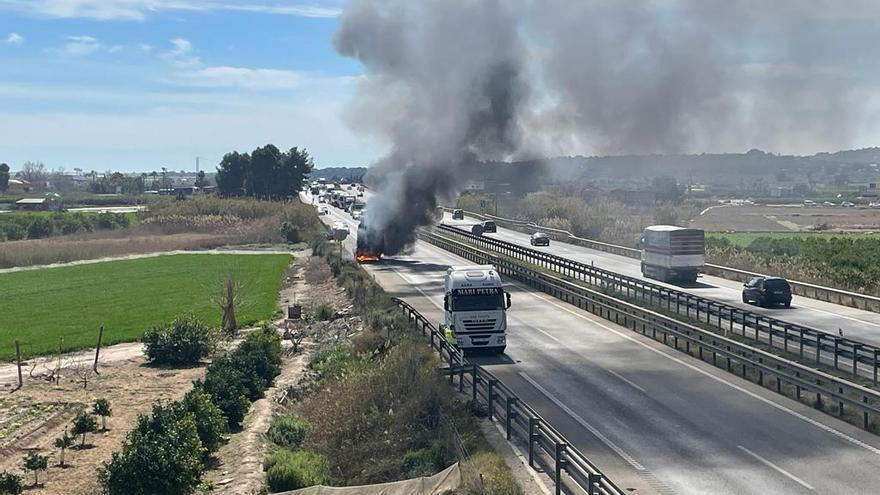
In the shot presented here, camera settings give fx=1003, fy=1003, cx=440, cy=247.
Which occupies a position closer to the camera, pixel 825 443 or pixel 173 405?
pixel 825 443

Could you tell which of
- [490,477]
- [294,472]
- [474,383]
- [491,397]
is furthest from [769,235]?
[490,477]

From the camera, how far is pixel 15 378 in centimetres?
3925

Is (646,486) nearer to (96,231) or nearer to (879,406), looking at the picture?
(879,406)

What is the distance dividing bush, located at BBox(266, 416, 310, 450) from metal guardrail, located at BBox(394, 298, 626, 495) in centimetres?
432

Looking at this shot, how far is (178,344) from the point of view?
43719 millimetres

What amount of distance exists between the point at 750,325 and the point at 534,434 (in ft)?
65.9

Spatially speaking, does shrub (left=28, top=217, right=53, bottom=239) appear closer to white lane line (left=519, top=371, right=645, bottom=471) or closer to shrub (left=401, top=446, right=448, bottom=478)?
white lane line (left=519, top=371, right=645, bottom=471)

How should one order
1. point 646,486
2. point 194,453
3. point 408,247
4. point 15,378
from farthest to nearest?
point 408,247, point 15,378, point 194,453, point 646,486

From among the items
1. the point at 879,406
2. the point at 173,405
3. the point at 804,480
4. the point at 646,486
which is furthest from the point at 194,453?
the point at 879,406

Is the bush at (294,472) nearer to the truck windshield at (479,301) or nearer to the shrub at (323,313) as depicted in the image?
the truck windshield at (479,301)

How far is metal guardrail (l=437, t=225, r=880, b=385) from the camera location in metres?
30.3

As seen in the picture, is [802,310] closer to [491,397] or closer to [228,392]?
[491,397]

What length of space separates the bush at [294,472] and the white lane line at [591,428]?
6.21 metres

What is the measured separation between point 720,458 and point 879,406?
5.71m
